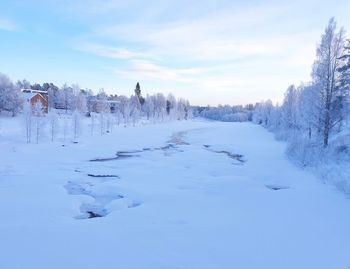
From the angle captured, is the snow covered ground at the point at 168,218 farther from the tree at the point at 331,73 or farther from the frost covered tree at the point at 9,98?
the frost covered tree at the point at 9,98

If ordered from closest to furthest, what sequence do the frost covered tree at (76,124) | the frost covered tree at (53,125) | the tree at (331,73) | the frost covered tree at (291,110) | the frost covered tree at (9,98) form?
the tree at (331,73) < the frost covered tree at (53,125) < the frost covered tree at (76,124) < the frost covered tree at (9,98) < the frost covered tree at (291,110)

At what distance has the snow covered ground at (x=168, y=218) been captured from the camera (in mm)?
9055

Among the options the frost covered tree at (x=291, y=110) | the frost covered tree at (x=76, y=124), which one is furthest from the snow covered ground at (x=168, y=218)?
the frost covered tree at (x=291, y=110)

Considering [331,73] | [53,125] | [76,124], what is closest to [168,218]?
[331,73]

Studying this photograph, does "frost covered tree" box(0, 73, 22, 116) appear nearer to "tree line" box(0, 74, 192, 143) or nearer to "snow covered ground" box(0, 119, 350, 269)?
"tree line" box(0, 74, 192, 143)

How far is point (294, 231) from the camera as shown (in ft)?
37.2

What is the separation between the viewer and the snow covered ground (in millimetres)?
9055

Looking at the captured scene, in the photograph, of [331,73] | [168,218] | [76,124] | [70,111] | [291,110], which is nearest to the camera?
[168,218]

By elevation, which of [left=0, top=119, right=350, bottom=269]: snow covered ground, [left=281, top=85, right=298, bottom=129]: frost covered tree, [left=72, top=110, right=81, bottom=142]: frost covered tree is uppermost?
[left=281, top=85, right=298, bottom=129]: frost covered tree

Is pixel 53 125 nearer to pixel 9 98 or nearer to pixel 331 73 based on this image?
pixel 9 98

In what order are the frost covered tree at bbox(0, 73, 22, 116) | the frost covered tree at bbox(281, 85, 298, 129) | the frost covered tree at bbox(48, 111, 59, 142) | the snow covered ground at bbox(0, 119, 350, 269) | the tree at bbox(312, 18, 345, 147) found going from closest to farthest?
the snow covered ground at bbox(0, 119, 350, 269)
the tree at bbox(312, 18, 345, 147)
the frost covered tree at bbox(48, 111, 59, 142)
the frost covered tree at bbox(0, 73, 22, 116)
the frost covered tree at bbox(281, 85, 298, 129)

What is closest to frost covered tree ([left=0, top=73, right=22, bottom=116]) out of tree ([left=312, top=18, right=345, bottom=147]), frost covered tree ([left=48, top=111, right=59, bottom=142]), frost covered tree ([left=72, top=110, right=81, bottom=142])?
frost covered tree ([left=72, top=110, right=81, bottom=142])

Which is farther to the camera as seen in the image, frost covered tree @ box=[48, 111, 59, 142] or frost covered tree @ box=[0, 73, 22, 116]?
frost covered tree @ box=[0, 73, 22, 116]

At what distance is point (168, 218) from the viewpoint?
12469 mm
